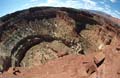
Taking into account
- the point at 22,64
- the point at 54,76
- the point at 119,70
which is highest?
the point at 119,70

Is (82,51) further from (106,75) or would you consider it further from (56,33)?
(106,75)

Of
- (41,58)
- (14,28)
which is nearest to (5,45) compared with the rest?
(14,28)

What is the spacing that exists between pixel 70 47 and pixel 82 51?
0.63 meters

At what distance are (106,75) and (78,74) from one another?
45.5 inches

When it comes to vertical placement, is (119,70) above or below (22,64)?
above

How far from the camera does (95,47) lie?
12.8 m

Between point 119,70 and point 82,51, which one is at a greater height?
point 119,70

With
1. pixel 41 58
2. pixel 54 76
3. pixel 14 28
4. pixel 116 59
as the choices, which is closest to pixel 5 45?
pixel 14 28

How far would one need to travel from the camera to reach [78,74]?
7.93 meters

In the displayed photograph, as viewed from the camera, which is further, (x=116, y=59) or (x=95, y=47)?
(x=95, y=47)

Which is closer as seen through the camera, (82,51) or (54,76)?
(54,76)

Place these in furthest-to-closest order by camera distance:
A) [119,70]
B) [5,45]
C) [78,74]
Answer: [5,45] < [78,74] < [119,70]

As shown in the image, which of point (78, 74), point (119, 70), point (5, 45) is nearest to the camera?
point (119, 70)

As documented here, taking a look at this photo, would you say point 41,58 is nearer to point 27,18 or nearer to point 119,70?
point 27,18
